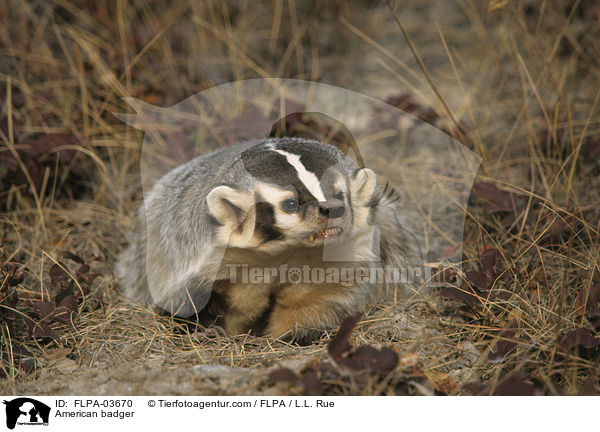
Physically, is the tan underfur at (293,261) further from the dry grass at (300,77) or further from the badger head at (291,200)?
the dry grass at (300,77)

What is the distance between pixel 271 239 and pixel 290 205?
0.18 metres

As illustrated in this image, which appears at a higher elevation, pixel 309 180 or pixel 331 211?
pixel 309 180

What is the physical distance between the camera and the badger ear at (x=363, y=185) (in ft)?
8.43

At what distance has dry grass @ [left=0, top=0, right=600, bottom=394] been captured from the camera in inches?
104

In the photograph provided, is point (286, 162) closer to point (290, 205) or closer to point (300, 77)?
point (290, 205)

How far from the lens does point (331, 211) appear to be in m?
2.35

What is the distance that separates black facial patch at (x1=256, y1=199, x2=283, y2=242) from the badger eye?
5 centimetres
